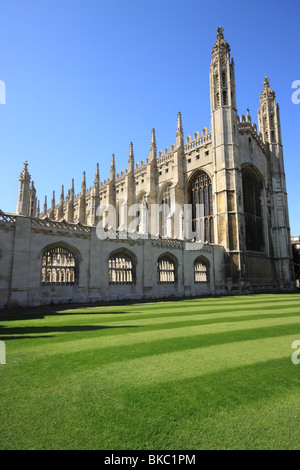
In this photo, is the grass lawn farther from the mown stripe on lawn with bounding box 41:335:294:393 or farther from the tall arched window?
the tall arched window

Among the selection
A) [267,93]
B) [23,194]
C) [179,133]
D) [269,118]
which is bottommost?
[23,194]

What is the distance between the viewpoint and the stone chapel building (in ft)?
A: 48.8

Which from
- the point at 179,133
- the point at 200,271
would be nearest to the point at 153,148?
the point at 179,133

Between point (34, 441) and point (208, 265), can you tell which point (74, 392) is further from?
point (208, 265)

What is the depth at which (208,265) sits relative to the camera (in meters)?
26.2

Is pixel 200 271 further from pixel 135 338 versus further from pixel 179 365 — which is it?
pixel 179 365

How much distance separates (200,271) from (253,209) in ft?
46.8

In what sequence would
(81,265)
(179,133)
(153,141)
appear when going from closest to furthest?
1. (81,265)
2. (179,133)
3. (153,141)

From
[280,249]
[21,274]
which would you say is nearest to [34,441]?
[21,274]

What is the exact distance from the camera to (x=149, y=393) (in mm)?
3369

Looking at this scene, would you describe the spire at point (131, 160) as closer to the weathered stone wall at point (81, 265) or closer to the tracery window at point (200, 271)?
the tracery window at point (200, 271)

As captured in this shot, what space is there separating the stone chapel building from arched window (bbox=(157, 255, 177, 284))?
0.29 ft

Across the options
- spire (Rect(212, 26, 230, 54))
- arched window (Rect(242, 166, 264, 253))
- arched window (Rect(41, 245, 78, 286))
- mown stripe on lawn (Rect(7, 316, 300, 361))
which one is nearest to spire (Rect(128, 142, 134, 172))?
arched window (Rect(242, 166, 264, 253))

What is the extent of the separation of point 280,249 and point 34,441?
3876cm
